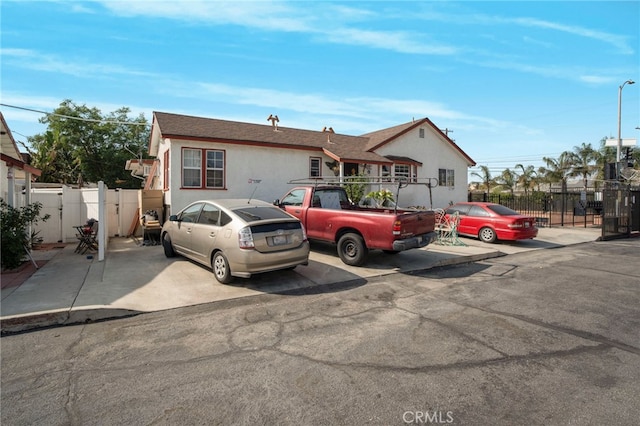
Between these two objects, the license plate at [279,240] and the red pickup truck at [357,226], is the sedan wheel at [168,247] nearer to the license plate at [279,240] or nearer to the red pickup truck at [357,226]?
the red pickup truck at [357,226]

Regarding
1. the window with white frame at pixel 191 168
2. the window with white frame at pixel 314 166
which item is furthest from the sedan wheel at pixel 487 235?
the window with white frame at pixel 191 168

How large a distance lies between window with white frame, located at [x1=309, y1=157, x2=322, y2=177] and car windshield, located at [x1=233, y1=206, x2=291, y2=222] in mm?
9123

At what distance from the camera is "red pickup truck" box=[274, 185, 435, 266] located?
7.92 meters

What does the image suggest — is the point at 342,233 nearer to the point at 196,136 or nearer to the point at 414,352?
the point at 414,352

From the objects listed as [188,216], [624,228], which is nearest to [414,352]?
[188,216]

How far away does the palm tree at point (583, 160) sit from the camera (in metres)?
39.9

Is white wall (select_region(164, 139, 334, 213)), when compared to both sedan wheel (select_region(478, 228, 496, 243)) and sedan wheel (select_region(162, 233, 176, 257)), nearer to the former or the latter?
sedan wheel (select_region(162, 233, 176, 257))

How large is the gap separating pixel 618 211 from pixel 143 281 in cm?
1891

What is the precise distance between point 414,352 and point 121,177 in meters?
38.2

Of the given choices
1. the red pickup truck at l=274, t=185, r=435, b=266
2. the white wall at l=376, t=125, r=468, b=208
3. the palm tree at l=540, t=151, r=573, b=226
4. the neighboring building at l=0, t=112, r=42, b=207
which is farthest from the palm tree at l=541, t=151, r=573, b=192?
the neighboring building at l=0, t=112, r=42, b=207

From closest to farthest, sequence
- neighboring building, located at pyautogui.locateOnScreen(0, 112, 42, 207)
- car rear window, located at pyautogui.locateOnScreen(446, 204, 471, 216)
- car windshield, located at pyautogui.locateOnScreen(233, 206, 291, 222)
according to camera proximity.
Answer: car windshield, located at pyautogui.locateOnScreen(233, 206, 291, 222), neighboring building, located at pyautogui.locateOnScreen(0, 112, 42, 207), car rear window, located at pyautogui.locateOnScreen(446, 204, 471, 216)

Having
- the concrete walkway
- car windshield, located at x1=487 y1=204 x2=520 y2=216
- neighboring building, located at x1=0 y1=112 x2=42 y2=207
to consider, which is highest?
neighboring building, located at x1=0 y1=112 x2=42 y2=207

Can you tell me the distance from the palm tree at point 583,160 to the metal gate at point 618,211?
27620mm

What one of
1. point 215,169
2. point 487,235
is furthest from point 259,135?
point 487,235
